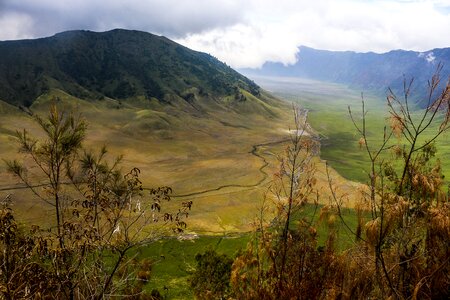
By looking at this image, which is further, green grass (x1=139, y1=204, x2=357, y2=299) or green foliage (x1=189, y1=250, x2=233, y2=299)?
green grass (x1=139, y1=204, x2=357, y2=299)

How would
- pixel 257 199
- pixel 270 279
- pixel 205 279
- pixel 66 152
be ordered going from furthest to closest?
pixel 257 199
pixel 205 279
pixel 66 152
pixel 270 279

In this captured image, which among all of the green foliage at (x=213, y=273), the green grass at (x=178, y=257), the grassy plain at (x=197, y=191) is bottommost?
the green grass at (x=178, y=257)

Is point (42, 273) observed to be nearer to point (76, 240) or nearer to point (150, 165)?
point (76, 240)

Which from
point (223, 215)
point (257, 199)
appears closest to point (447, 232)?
point (223, 215)

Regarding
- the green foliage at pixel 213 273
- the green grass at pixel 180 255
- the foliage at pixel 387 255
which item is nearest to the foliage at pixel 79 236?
the foliage at pixel 387 255

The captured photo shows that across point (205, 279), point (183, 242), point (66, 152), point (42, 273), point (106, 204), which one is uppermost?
point (66, 152)

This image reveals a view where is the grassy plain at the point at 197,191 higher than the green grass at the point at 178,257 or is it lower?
higher

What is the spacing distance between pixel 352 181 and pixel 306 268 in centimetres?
14683

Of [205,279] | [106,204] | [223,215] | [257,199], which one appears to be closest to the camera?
[106,204]

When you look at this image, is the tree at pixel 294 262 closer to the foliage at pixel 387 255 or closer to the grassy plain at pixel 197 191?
the foliage at pixel 387 255

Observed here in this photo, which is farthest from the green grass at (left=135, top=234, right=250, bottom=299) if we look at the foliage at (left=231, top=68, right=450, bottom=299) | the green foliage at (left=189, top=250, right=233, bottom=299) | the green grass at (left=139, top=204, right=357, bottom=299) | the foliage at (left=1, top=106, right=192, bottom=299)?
the foliage at (left=231, top=68, right=450, bottom=299)

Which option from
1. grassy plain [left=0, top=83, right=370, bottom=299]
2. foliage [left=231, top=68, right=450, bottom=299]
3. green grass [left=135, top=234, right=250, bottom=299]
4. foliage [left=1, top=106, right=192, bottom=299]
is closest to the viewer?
foliage [left=231, top=68, right=450, bottom=299]

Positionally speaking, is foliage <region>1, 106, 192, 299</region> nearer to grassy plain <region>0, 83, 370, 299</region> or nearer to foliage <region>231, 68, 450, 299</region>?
foliage <region>231, 68, 450, 299</region>

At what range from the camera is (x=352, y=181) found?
152125 millimetres
